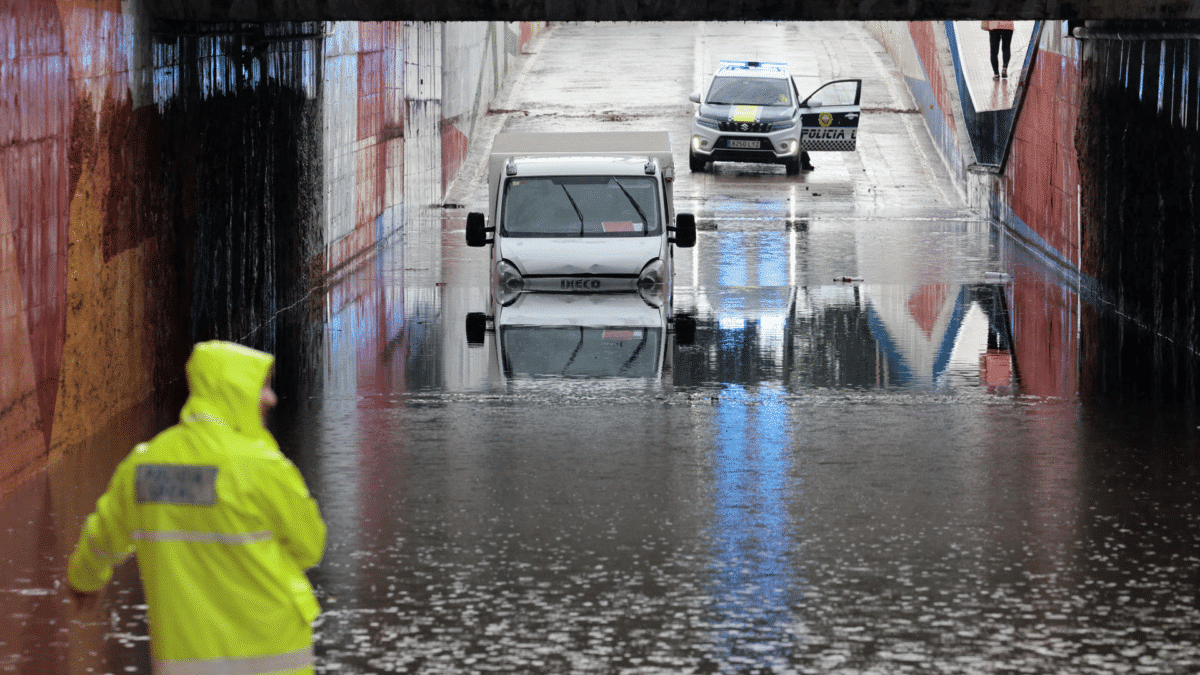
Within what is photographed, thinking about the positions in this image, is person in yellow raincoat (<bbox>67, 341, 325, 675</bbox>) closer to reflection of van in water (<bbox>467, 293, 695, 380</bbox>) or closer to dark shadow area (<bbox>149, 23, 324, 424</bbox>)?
dark shadow area (<bbox>149, 23, 324, 424</bbox>)

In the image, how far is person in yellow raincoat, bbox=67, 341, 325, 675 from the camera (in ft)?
15.9

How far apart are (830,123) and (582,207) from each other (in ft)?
54.8

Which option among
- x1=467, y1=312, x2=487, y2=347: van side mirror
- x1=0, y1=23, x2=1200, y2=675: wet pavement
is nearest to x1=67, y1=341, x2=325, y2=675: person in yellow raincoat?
x1=0, y1=23, x2=1200, y2=675: wet pavement

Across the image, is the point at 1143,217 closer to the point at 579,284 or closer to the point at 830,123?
the point at 579,284

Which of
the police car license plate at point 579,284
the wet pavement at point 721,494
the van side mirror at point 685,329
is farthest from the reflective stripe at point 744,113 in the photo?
the police car license plate at point 579,284

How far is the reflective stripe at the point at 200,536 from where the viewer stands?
4.91 meters

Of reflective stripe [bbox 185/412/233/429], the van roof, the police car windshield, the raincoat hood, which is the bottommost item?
reflective stripe [bbox 185/412/233/429]

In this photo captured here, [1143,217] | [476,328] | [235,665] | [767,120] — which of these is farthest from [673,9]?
[767,120]

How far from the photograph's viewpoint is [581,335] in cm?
1769

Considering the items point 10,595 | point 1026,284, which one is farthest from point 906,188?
point 10,595

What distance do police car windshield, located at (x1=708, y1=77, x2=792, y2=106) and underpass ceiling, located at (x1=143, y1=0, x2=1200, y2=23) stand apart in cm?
1930

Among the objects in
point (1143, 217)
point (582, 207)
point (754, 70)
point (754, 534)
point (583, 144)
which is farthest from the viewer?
point (754, 70)

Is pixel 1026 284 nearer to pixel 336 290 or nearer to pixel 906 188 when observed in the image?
pixel 336 290

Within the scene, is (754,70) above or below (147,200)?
above
